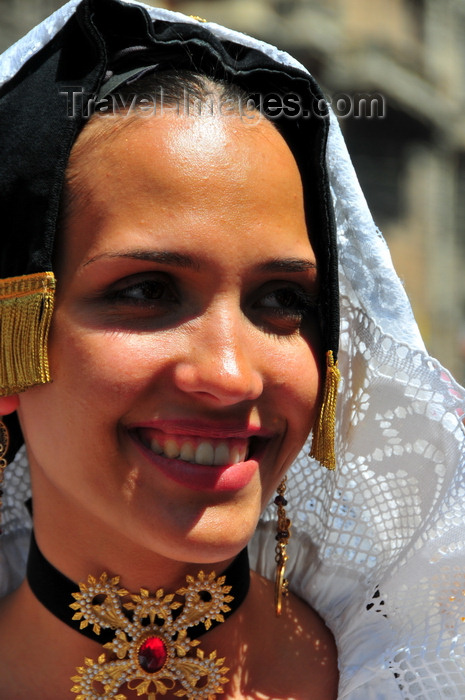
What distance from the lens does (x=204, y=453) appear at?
1484 mm

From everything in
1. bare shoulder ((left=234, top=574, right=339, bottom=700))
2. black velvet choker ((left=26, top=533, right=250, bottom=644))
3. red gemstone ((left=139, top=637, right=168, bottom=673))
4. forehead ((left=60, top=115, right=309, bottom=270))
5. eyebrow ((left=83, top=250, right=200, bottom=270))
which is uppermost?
forehead ((left=60, top=115, right=309, bottom=270))

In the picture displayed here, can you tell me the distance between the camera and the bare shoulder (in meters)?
1.71

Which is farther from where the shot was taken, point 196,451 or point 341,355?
point 341,355

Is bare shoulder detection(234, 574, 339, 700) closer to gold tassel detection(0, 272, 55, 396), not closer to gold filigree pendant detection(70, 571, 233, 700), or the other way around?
gold filigree pendant detection(70, 571, 233, 700)

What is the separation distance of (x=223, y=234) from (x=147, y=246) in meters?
0.15

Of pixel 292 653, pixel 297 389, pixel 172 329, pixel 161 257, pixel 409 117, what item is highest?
pixel 409 117

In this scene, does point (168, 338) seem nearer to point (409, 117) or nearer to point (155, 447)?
point (155, 447)

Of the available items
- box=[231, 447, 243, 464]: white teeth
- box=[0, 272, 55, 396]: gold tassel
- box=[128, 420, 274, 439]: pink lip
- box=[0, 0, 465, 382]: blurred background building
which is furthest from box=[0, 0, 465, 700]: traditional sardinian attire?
box=[0, 0, 465, 382]: blurred background building

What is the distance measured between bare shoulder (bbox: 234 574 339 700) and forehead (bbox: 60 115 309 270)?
0.92m

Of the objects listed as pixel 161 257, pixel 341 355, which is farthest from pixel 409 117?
pixel 161 257

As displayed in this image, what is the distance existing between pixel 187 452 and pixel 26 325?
1.30ft

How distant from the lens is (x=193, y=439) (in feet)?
4.86

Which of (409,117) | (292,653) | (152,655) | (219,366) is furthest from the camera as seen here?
(409,117)

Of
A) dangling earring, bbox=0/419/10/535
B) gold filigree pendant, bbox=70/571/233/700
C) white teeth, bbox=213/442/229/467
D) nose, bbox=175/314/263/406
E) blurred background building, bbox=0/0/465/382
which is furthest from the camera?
blurred background building, bbox=0/0/465/382
